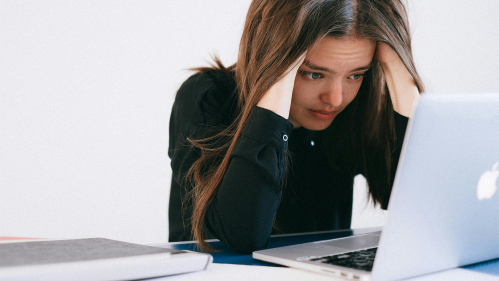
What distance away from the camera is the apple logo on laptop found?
0.61 metres

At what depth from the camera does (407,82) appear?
116 centimetres

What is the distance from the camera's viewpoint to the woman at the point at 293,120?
91 centimetres

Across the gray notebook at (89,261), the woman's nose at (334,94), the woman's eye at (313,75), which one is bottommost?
the gray notebook at (89,261)

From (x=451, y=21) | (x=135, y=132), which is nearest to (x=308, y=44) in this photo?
(x=135, y=132)

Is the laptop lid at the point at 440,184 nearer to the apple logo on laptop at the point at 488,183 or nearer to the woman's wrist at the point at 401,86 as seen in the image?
the apple logo on laptop at the point at 488,183

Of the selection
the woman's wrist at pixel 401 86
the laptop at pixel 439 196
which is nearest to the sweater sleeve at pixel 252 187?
the laptop at pixel 439 196

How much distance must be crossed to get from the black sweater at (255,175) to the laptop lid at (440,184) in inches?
14.2

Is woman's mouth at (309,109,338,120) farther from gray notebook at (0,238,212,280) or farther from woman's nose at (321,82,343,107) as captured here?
gray notebook at (0,238,212,280)

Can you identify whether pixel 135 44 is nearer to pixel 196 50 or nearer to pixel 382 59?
pixel 196 50

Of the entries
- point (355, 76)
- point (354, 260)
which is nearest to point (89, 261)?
point (354, 260)

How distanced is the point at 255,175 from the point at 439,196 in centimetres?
41

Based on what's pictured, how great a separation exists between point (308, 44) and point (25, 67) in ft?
6.23

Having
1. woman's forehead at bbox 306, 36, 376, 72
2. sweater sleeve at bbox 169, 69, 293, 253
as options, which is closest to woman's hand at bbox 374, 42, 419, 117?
woman's forehead at bbox 306, 36, 376, 72

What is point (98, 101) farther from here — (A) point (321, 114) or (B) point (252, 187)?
(B) point (252, 187)
